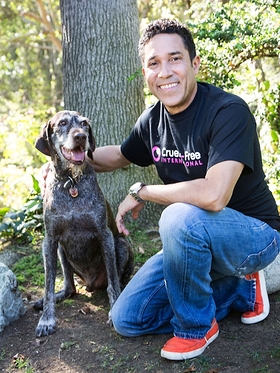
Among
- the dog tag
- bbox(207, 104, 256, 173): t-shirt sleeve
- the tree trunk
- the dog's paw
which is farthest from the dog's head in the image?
the tree trunk

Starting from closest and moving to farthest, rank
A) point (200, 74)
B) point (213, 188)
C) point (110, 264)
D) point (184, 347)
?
1. point (213, 188)
2. point (184, 347)
3. point (110, 264)
4. point (200, 74)

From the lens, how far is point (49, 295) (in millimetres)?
3613

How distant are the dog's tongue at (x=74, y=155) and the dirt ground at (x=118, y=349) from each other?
1203mm

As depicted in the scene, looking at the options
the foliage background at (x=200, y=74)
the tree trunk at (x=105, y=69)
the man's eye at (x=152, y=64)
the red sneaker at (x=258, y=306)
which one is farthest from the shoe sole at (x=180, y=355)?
Answer: the foliage background at (x=200, y=74)

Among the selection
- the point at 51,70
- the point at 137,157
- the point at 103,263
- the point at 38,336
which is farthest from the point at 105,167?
the point at 51,70

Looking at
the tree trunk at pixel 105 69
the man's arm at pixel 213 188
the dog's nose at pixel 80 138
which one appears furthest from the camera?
the tree trunk at pixel 105 69

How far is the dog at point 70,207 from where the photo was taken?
3.50 metres

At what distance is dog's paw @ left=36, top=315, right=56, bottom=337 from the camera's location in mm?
3435

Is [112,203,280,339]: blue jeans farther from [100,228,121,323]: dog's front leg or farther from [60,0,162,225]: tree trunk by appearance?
[60,0,162,225]: tree trunk

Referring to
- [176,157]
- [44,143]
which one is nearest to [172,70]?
[176,157]

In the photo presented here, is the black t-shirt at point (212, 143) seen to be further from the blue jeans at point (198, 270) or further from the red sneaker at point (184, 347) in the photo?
the red sneaker at point (184, 347)

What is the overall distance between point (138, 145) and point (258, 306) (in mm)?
1447

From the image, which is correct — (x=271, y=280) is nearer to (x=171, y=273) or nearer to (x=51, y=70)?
(x=171, y=273)

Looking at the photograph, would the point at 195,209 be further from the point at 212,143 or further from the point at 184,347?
the point at 184,347
